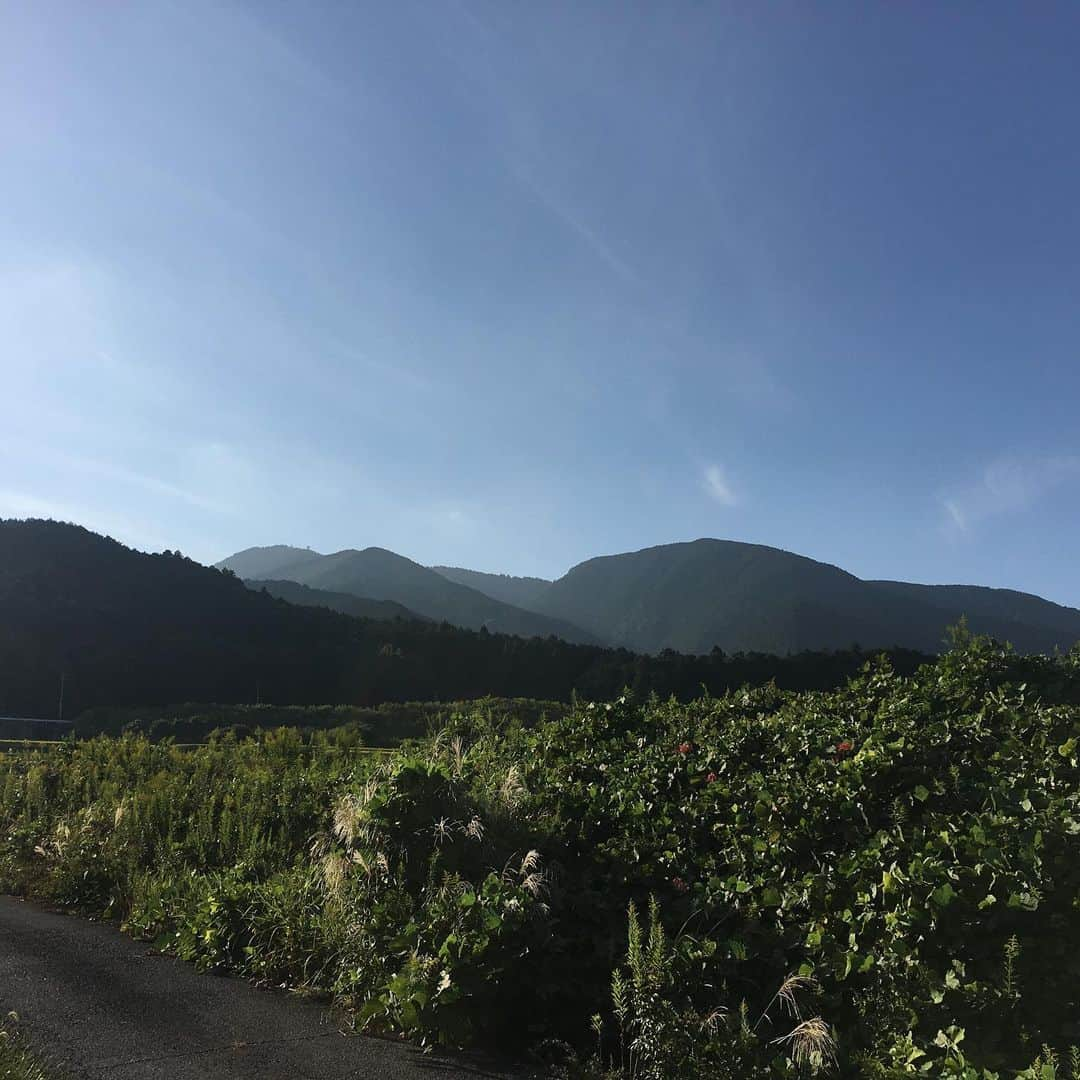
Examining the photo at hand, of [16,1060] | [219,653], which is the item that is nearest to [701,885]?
[16,1060]

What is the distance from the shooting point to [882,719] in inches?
239

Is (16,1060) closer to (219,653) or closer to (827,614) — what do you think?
(219,653)

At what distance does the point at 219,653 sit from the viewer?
157ft

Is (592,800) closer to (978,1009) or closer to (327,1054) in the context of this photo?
(327,1054)

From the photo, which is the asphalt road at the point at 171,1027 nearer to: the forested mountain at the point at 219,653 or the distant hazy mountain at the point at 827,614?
the forested mountain at the point at 219,653

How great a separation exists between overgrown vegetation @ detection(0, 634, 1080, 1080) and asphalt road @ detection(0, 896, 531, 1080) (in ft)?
0.84

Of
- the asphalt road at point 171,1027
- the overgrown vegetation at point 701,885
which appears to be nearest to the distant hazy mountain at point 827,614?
the overgrown vegetation at point 701,885

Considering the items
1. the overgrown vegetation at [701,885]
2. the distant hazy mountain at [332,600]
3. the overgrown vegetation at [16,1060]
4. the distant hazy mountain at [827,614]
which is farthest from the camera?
the distant hazy mountain at [827,614]

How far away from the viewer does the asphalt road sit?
3.96m

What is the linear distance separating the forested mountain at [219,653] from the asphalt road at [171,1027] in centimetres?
3019

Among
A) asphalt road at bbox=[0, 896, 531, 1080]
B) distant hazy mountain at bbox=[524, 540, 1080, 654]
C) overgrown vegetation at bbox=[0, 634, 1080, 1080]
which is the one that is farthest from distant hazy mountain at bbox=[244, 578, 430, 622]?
asphalt road at bbox=[0, 896, 531, 1080]

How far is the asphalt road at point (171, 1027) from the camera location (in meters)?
3.96

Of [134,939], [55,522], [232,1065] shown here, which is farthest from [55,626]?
[232,1065]

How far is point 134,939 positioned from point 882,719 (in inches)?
228
